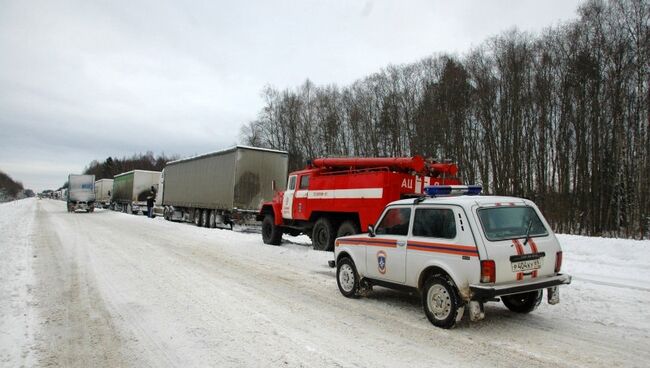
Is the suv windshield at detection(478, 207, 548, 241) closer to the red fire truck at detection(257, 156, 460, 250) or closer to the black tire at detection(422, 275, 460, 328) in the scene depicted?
the black tire at detection(422, 275, 460, 328)

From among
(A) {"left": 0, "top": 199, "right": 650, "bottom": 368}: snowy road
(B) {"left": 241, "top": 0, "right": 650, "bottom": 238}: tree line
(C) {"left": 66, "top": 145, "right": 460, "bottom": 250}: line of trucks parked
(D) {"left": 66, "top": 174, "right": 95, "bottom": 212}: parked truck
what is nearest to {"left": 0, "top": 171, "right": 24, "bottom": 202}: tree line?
(D) {"left": 66, "top": 174, "right": 95, "bottom": 212}: parked truck

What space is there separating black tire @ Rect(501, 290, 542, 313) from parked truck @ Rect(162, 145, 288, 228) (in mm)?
14586

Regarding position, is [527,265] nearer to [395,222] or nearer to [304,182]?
[395,222]

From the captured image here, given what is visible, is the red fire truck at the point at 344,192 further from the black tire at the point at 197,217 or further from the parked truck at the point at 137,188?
the parked truck at the point at 137,188

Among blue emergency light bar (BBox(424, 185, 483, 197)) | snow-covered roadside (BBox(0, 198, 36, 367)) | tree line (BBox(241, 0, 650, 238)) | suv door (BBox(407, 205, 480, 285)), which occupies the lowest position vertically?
snow-covered roadside (BBox(0, 198, 36, 367))

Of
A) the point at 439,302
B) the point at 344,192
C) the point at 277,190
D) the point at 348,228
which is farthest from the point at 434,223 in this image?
the point at 277,190

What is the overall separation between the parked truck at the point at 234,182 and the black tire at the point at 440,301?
48.4 ft

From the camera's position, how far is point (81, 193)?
4194 cm

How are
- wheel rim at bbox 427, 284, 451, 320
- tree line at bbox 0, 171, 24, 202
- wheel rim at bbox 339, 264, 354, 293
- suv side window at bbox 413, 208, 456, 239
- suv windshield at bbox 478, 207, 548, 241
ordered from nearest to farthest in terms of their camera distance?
suv windshield at bbox 478, 207, 548, 241 < wheel rim at bbox 427, 284, 451, 320 < suv side window at bbox 413, 208, 456, 239 < wheel rim at bbox 339, 264, 354, 293 < tree line at bbox 0, 171, 24, 202

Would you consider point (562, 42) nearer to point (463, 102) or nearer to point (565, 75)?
point (565, 75)

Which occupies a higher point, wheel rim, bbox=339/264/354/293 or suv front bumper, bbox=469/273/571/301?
suv front bumper, bbox=469/273/571/301

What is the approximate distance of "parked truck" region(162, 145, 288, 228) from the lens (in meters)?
21.1

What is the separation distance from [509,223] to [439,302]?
1393 millimetres

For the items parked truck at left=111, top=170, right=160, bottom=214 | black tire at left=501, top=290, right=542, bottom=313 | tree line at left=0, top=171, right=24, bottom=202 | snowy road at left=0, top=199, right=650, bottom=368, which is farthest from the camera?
tree line at left=0, top=171, right=24, bottom=202
